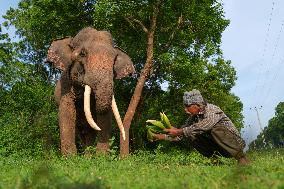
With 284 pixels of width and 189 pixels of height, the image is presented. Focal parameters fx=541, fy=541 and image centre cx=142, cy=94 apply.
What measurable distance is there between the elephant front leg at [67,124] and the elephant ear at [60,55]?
3.10 ft

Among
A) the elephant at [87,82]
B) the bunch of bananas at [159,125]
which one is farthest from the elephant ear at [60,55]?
the bunch of bananas at [159,125]

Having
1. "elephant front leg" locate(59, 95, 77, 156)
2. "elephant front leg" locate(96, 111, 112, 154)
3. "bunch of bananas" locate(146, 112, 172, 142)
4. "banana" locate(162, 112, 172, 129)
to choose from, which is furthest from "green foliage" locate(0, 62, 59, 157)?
"banana" locate(162, 112, 172, 129)

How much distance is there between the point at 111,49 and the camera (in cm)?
1528

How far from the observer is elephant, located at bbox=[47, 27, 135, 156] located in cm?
1421

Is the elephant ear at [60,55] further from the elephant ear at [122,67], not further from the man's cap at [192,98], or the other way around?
the man's cap at [192,98]

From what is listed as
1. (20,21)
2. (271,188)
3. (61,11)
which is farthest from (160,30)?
(271,188)

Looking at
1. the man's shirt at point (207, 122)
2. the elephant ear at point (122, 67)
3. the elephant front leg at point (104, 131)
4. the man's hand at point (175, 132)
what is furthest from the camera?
the elephant ear at point (122, 67)

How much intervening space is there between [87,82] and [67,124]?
1.87 meters

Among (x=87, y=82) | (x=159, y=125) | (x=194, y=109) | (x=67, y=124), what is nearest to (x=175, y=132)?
(x=194, y=109)

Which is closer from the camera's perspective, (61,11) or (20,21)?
(61,11)

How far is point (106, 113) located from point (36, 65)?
133 feet

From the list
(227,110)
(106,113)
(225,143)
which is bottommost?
(225,143)

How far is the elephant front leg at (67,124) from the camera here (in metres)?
15.5

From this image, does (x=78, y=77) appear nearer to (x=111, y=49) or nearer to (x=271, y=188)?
(x=111, y=49)
